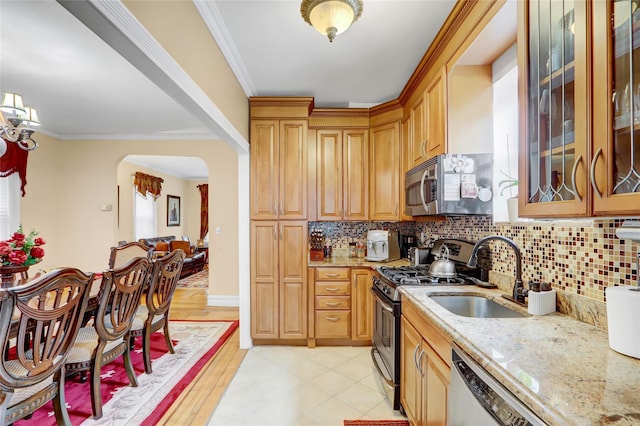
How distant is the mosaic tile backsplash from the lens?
117 centimetres

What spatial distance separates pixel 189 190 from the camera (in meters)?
9.66

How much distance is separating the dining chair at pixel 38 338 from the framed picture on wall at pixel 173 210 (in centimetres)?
705

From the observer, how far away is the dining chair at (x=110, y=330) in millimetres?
2016

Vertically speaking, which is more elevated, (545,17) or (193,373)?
(545,17)

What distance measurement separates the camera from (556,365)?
0.92m

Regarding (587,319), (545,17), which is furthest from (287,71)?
(587,319)

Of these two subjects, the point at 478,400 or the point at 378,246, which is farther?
the point at 378,246

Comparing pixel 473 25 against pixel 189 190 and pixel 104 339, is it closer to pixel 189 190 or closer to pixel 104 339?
pixel 104 339

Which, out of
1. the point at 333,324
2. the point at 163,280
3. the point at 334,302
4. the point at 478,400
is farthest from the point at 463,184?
the point at 163,280

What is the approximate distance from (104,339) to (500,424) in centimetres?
234

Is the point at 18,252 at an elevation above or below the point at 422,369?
above

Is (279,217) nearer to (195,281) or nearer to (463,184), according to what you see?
(463,184)

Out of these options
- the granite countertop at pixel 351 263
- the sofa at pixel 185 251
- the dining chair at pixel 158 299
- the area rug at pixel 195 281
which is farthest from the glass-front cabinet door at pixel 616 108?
the sofa at pixel 185 251

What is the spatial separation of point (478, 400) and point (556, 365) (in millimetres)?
268
